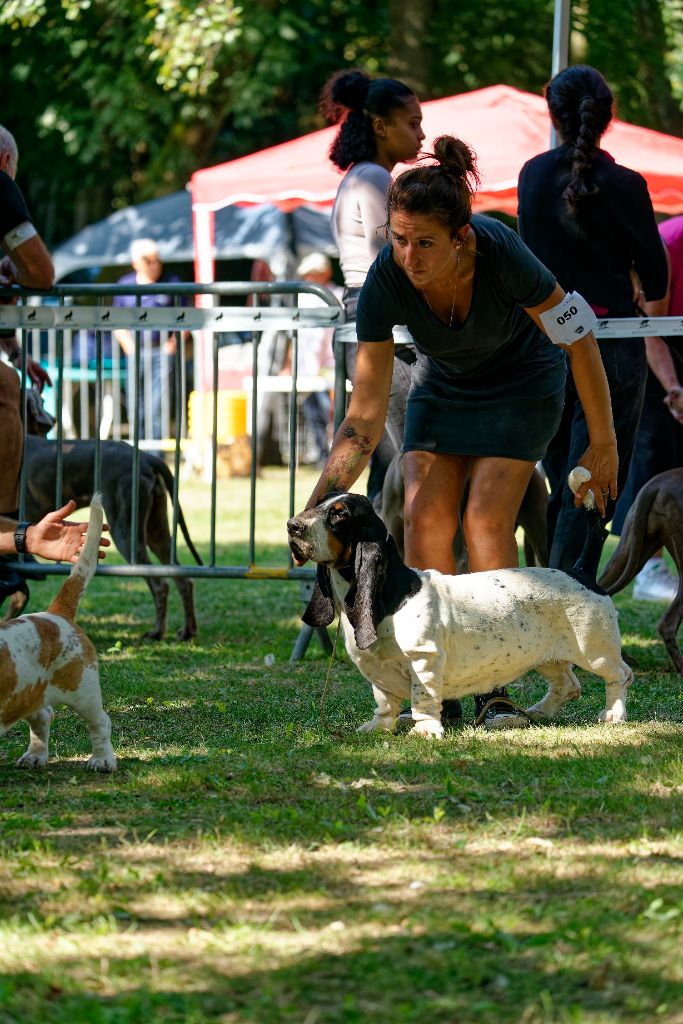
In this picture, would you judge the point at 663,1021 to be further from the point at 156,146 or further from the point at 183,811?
the point at 156,146

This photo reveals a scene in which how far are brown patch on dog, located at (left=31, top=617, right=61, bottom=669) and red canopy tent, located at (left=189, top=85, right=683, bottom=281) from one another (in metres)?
9.06

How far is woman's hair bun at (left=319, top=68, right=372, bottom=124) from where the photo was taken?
6.34m

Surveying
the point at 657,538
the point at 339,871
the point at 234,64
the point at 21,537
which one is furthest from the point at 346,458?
the point at 234,64

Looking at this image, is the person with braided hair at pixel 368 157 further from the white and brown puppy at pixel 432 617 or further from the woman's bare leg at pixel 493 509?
the white and brown puppy at pixel 432 617

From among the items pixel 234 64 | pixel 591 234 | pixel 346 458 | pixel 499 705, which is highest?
pixel 234 64

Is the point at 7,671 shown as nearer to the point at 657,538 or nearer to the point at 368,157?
the point at 657,538

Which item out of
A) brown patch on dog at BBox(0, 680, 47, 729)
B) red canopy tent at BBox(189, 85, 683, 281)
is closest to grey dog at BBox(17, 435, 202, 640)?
brown patch on dog at BBox(0, 680, 47, 729)

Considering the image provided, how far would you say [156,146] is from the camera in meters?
22.8

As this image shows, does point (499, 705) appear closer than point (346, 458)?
No

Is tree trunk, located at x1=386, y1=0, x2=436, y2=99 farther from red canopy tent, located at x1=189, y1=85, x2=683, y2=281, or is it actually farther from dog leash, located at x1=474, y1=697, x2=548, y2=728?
dog leash, located at x1=474, y1=697, x2=548, y2=728

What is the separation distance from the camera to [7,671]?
3.91 m

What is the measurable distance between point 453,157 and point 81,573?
1.74 meters

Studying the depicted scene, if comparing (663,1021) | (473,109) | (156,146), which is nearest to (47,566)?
(663,1021)

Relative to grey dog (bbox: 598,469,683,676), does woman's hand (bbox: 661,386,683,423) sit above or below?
above
